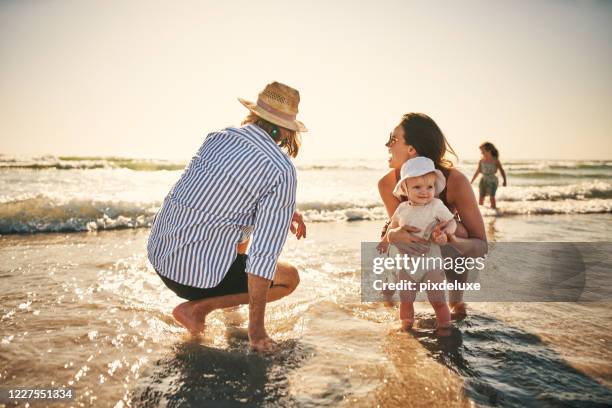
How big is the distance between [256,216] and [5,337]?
199 centimetres

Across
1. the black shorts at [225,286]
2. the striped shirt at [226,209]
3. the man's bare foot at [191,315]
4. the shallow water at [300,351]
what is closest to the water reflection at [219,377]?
the shallow water at [300,351]

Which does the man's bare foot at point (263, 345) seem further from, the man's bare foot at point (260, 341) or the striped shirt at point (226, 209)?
the striped shirt at point (226, 209)

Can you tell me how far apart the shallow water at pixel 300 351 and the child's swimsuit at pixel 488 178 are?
332 inches

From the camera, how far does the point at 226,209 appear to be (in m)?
2.49

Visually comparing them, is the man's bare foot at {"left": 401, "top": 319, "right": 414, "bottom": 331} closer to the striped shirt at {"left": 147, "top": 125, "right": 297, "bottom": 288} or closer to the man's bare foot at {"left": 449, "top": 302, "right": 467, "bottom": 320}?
the man's bare foot at {"left": 449, "top": 302, "right": 467, "bottom": 320}

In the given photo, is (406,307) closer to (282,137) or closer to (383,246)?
(383,246)

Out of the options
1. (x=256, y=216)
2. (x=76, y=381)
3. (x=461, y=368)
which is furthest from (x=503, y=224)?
(x=76, y=381)

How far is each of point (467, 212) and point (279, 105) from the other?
1774mm

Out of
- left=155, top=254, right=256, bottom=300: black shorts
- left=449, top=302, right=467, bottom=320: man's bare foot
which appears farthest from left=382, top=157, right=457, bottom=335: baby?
left=155, top=254, right=256, bottom=300: black shorts

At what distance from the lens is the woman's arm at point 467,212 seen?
3357mm

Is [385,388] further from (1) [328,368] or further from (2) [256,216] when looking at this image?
(2) [256,216]

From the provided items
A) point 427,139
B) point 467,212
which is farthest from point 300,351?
point 427,139

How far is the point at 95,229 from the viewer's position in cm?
805

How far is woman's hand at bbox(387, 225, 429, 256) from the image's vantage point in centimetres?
306
